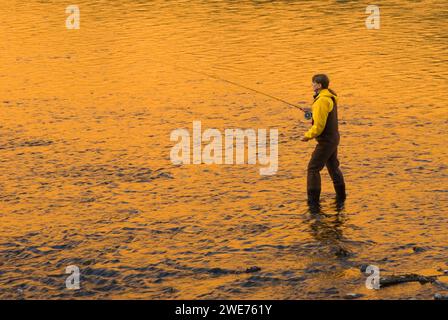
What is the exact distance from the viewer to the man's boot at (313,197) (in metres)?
11.7

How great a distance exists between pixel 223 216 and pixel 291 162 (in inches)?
102

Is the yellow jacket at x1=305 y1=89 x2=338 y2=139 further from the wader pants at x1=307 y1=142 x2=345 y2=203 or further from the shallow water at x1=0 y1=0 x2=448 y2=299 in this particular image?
the shallow water at x1=0 y1=0 x2=448 y2=299

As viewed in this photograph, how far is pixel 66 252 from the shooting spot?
10.5m

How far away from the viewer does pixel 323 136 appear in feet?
38.1

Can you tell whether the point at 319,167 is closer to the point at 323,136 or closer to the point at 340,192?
the point at 323,136

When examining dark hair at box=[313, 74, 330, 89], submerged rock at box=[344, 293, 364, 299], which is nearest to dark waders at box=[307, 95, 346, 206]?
dark hair at box=[313, 74, 330, 89]

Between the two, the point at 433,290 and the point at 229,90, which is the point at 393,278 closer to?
the point at 433,290

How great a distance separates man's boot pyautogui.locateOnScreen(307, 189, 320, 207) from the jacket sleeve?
2.45ft

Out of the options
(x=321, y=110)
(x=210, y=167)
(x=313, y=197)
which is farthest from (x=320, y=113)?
(x=210, y=167)

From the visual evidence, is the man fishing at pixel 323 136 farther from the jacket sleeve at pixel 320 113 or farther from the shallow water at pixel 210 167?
the shallow water at pixel 210 167

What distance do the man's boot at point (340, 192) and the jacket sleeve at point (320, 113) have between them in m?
Result: 0.84

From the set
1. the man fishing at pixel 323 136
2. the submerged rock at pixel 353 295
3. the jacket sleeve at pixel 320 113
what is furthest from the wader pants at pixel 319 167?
the submerged rock at pixel 353 295
